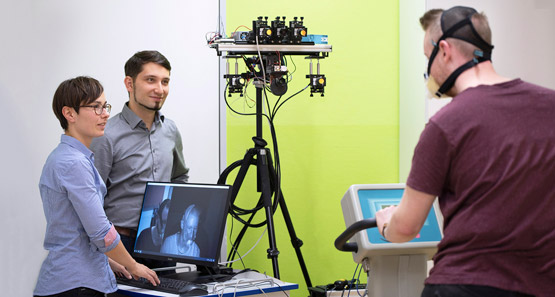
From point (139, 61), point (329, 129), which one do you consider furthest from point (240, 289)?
point (329, 129)

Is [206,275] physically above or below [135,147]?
below

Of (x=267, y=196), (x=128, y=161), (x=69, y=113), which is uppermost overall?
(x=69, y=113)

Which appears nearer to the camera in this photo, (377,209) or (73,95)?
(377,209)

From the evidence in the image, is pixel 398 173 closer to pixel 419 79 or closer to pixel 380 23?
pixel 419 79

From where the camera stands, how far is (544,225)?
1356 mm

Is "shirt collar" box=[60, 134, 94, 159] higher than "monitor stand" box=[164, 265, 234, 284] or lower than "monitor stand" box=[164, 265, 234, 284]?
higher

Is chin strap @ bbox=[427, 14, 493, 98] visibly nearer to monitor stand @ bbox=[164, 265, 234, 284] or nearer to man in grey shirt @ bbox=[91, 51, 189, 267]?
monitor stand @ bbox=[164, 265, 234, 284]

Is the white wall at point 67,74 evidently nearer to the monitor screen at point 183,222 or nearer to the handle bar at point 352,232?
the monitor screen at point 183,222

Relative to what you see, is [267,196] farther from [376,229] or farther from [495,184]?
[495,184]

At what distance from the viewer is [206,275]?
2.55 meters

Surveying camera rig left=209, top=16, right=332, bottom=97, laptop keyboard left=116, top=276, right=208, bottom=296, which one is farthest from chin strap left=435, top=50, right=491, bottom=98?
camera rig left=209, top=16, right=332, bottom=97

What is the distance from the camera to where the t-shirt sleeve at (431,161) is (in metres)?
1.38

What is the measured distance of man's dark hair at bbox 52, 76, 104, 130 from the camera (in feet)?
7.11

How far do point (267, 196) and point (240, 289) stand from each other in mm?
1017
